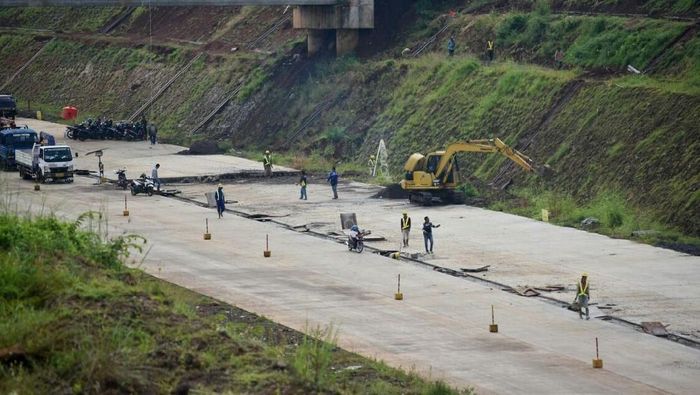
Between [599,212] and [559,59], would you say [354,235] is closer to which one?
[599,212]

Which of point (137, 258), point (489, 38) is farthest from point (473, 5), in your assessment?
point (137, 258)

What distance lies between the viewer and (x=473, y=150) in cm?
6350

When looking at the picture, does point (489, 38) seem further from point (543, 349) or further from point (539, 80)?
point (543, 349)

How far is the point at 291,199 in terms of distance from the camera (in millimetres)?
66812

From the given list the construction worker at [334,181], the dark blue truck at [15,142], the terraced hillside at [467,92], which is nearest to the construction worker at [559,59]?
the terraced hillside at [467,92]

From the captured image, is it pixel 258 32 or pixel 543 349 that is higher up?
pixel 258 32

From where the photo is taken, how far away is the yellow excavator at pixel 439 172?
208ft

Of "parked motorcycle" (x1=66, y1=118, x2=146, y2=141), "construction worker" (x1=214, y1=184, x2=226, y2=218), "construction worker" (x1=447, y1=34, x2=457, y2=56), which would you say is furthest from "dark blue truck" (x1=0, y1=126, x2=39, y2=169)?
"construction worker" (x1=447, y1=34, x2=457, y2=56)

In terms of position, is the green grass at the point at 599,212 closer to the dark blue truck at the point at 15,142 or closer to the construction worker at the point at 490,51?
the construction worker at the point at 490,51

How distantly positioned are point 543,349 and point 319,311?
713 centimetres

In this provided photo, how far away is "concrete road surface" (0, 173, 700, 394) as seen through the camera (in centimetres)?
3759

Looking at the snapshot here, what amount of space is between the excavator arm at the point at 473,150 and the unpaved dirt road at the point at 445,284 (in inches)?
65.9

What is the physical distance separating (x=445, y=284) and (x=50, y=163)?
2834 centimetres

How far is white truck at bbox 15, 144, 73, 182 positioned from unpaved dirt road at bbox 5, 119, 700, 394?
3.41 metres
